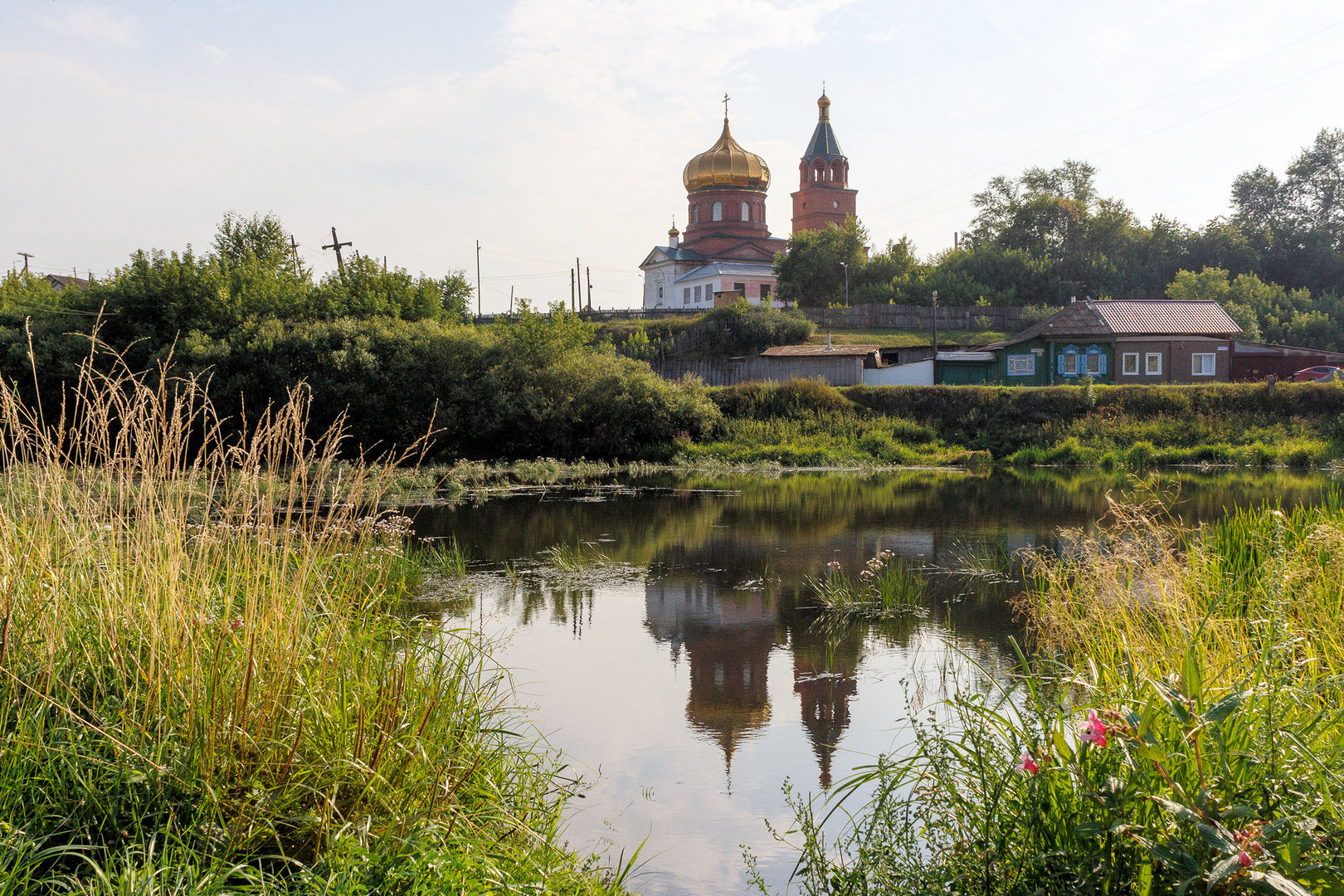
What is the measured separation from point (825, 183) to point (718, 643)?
64.1 metres

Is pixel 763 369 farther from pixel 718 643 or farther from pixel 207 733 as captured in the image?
pixel 207 733

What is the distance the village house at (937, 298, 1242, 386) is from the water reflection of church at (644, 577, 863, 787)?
31.5 m

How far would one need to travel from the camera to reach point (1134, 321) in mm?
39875

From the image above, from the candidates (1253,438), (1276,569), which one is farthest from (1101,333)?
(1276,569)

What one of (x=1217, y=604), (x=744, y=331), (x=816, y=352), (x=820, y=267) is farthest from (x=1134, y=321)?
(x=1217, y=604)

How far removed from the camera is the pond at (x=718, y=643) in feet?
16.9

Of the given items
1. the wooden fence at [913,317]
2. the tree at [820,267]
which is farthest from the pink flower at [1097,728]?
the tree at [820,267]

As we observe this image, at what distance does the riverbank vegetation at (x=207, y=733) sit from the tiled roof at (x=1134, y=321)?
39.6 metres

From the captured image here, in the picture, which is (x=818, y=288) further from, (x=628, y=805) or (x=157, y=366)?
(x=628, y=805)

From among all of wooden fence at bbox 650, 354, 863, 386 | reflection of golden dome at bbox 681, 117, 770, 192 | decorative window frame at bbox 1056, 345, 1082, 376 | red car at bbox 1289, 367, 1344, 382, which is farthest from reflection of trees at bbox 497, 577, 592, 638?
reflection of golden dome at bbox 681, 117, 770, 192

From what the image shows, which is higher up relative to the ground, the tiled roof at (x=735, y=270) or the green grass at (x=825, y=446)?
the tiled roof at (x=735, y=270)

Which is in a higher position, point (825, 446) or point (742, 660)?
point (825, 446)

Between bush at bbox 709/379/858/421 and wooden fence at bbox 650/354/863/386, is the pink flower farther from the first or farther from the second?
wooden fence at bbox 650/354/863/386

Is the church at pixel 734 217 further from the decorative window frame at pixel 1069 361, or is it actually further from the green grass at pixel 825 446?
the green grass at pixel 825 446
